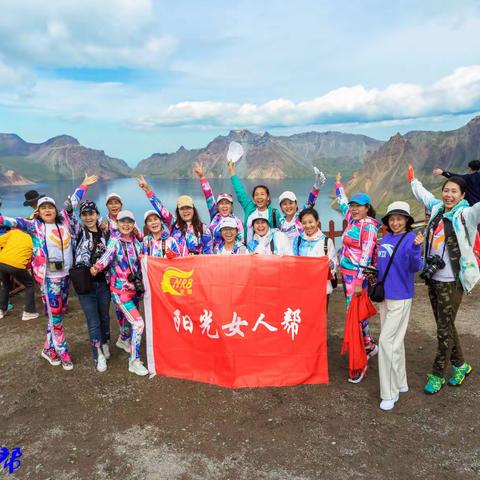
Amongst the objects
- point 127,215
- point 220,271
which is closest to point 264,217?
point 220,271

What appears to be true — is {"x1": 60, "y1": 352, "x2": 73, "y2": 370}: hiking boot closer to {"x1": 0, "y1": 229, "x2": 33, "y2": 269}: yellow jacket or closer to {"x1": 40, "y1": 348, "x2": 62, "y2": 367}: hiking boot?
{"x1": 40, "y1": 348, "x2": 62, "y2": 367}: hiking boot

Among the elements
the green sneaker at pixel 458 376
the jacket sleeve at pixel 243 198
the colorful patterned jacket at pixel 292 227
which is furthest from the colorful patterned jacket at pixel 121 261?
the green sneaker at pixel 458 376

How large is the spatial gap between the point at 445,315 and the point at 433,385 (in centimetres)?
86

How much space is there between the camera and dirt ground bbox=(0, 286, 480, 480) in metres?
3.61

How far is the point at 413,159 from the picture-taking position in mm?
164375

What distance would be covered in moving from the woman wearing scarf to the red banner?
3.98 ft

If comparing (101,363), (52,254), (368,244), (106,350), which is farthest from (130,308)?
(368,244)

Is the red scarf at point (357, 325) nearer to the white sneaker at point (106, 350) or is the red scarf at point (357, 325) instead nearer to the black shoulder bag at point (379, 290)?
the black shoulder bag at point (379, 290)

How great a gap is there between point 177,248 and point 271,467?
2909 millimetres

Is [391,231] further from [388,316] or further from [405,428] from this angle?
[405,428]

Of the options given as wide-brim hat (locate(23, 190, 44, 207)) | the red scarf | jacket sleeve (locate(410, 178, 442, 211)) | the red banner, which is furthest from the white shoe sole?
jacket sleeve (locate(410, 178, 442, 211))

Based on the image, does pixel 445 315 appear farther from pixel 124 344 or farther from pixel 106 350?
Answer: pixel 106 350

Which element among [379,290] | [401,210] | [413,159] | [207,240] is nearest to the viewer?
[401,210]

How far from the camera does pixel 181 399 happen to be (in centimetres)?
471
